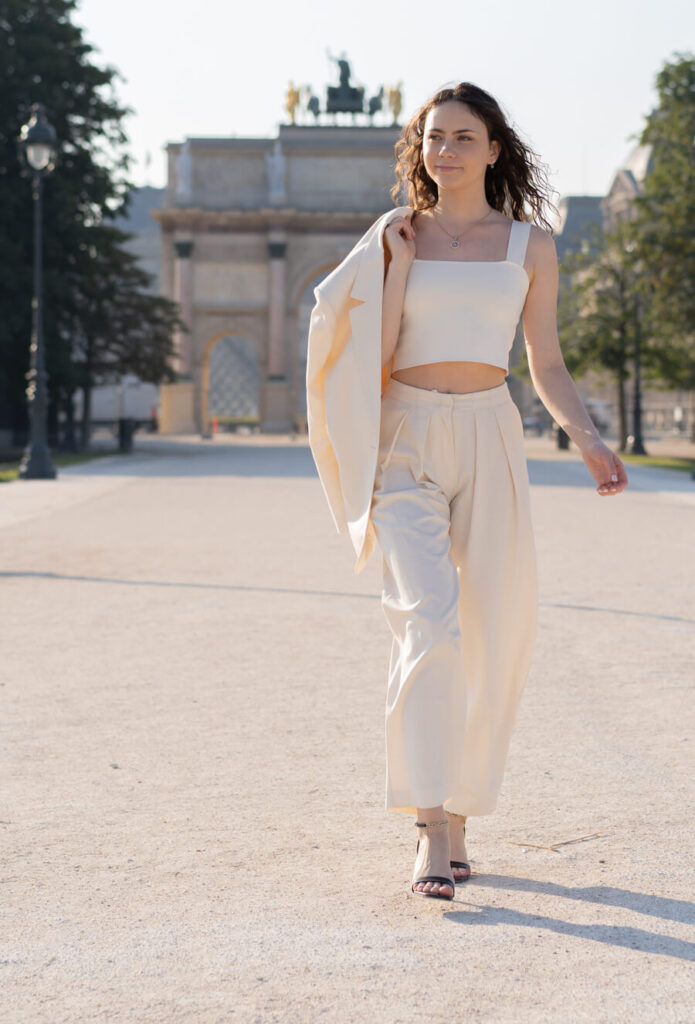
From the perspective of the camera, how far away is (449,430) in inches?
160

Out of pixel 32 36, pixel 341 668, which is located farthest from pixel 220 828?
pixel 32 36

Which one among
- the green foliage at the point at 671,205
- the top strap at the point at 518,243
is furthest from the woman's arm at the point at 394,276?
the green foliage at the point at 671,205

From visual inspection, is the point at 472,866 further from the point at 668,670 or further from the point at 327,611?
the point at 327,611

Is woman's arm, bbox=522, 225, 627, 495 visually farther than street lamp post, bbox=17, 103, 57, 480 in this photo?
No

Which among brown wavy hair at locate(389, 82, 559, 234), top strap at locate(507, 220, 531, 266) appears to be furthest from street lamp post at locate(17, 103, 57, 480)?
top strap at locate(507, 220, 531, 266)

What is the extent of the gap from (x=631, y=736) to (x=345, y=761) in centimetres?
113

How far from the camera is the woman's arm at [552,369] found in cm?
415

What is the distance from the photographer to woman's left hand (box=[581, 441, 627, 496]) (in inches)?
163

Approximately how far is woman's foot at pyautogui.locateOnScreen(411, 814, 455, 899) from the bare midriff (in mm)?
1133

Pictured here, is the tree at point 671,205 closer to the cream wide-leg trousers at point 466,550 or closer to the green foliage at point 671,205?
the green foliage at point 671,205

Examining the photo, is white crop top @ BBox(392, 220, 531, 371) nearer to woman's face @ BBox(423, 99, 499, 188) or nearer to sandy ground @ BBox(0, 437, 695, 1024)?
woman's face @ BBox(423, 99, 499, 188)

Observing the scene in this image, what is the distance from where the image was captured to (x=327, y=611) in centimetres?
952

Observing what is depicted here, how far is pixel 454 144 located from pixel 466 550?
110 cm

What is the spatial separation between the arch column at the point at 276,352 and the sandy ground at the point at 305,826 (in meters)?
62.9
